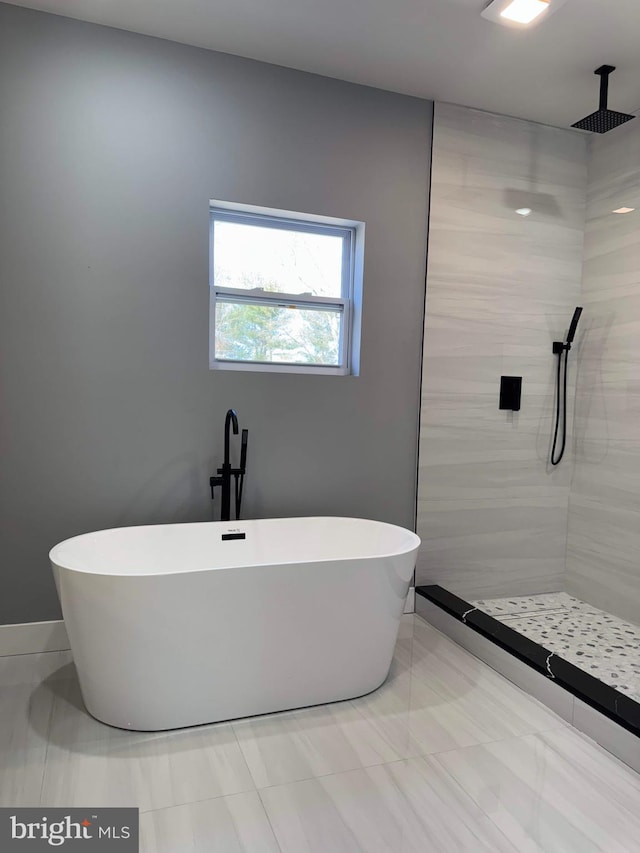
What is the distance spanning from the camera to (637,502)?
10.4 feet

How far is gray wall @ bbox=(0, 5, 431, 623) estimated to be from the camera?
99.8 inches

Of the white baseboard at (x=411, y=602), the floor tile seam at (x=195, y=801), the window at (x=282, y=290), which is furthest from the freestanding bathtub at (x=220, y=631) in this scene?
the window at (x=282, y=290)

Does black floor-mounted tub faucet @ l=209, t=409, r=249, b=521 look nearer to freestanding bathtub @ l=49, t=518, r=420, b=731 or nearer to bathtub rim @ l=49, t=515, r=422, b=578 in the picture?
bathtub rim @ l=49, t=515, r=422, b=578

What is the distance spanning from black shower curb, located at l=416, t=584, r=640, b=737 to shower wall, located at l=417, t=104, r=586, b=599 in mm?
367

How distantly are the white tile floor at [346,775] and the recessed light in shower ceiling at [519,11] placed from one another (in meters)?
2.72

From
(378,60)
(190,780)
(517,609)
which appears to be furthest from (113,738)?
(378,60)

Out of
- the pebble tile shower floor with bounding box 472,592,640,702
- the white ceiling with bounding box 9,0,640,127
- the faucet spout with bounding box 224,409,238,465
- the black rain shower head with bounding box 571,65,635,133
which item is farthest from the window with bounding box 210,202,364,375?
the pebble tile shower floor with bounding box 472,592,640,702

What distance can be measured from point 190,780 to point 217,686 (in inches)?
13.5

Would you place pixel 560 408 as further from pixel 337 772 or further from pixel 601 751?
pixel 337 772

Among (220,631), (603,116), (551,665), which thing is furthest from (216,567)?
(603,116)

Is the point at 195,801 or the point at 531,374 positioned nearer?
the point at 195,801

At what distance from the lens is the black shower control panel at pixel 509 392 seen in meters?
3.39

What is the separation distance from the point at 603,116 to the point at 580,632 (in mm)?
2536

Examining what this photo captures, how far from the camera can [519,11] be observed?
2.28 metres
